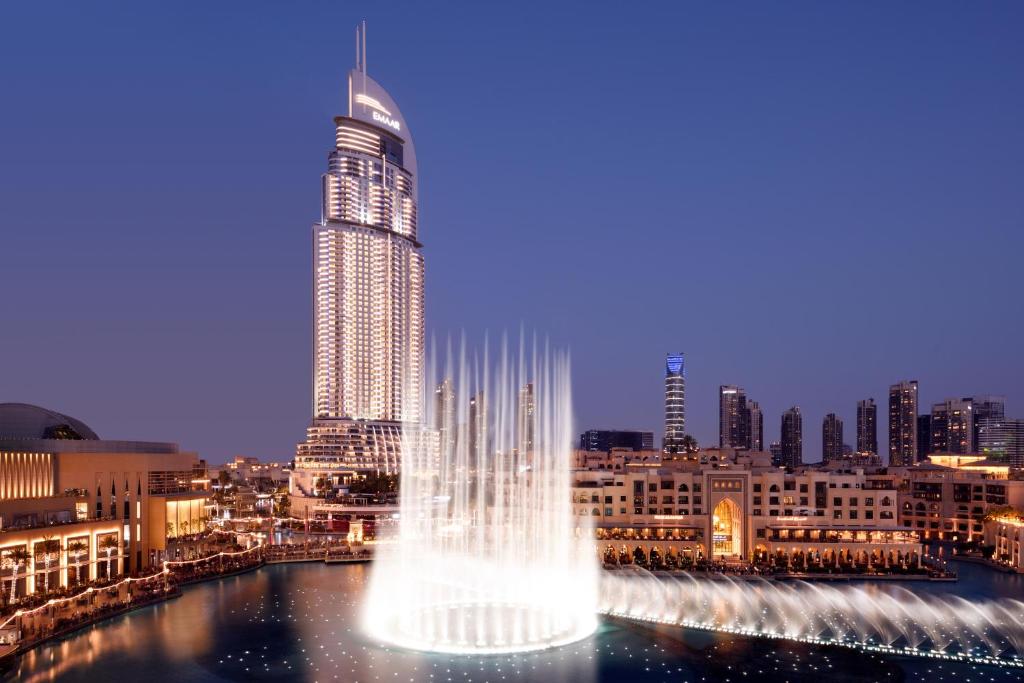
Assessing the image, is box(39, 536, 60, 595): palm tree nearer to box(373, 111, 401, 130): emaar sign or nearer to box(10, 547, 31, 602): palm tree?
box(10, 547, 31, 602): palm tree

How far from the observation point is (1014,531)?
185ft

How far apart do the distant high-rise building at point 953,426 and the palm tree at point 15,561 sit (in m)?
155

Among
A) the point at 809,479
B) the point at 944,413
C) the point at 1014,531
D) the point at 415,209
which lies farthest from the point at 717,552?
the point at 944,413

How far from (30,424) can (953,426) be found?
6091 inches

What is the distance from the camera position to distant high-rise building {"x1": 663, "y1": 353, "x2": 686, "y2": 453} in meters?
153

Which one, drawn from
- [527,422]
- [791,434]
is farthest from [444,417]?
[791,434]

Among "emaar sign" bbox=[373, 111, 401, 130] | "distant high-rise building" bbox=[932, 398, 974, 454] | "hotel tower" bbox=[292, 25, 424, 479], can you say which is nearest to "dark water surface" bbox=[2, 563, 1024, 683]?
"hotel tower" bbox=[292, 25, 424, 479]

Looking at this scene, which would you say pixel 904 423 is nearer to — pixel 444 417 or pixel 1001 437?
pixel 1001 437

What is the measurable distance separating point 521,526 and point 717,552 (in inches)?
558

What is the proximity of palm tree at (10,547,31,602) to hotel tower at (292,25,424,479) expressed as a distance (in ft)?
243

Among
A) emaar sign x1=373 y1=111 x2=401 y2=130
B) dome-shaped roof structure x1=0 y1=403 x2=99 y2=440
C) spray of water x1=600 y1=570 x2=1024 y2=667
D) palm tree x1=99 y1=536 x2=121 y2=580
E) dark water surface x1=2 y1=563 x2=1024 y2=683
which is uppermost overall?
emaar sign x1=373 y1=111 x2=401 y2=130

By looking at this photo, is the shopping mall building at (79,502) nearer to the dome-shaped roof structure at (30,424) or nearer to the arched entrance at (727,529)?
the dome-shaped roof structure at (30,424)

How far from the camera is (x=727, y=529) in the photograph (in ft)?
190

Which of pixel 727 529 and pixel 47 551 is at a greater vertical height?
pixel 47 551
